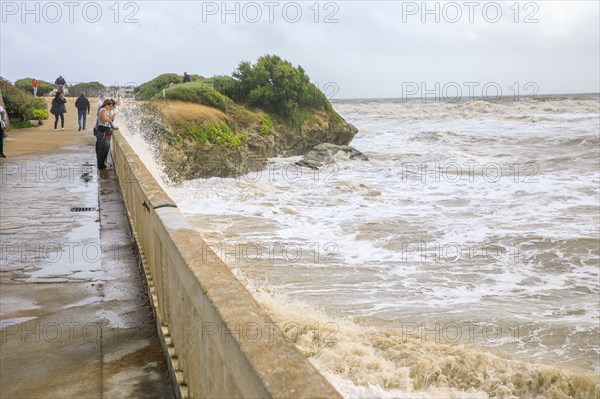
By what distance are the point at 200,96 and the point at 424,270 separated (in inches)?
637

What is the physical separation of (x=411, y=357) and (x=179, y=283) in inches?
122

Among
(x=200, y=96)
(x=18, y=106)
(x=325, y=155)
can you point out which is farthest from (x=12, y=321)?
(x=18, y=106)

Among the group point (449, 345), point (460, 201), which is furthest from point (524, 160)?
point (449, 345)

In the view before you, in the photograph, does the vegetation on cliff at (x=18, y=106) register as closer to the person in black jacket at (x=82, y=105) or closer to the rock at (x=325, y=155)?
the person in black jacket at (x=82, y=105)

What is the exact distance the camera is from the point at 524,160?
28.3 metres

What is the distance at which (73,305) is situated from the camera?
5.62 meters

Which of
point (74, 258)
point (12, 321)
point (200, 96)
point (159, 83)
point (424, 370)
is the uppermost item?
point (159, 83)

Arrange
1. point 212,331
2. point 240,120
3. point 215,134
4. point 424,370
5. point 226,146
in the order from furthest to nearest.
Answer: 1. point 240,120
2. point 226,146
3. point 215,134
4. point 424,370
5. point 212,331

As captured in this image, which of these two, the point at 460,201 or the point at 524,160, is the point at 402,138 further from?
the point at 460,201

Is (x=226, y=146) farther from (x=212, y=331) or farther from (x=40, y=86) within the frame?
(x=40, y=86)

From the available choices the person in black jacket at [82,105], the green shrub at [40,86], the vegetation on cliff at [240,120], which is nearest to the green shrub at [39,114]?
the person in black jacket at [82,105]

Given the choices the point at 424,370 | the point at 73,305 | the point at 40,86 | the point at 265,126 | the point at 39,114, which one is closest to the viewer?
the point at 73,305

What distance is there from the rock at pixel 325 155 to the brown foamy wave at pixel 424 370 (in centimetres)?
1713

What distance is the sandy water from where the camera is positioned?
19.3 ft
